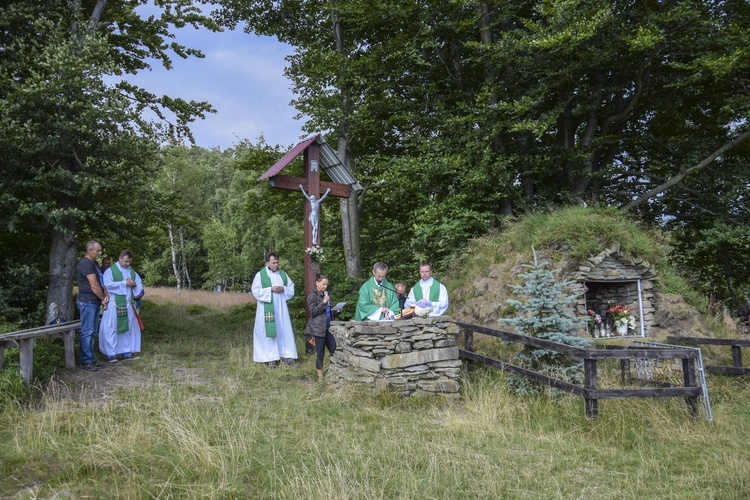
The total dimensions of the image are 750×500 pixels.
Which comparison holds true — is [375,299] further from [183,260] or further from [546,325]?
[183,260]

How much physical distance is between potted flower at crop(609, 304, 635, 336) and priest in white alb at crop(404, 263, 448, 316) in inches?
173

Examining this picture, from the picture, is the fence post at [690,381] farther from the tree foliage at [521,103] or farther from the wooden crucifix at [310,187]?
the tree foliage at [521,103]

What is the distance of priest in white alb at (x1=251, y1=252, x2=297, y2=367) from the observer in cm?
937

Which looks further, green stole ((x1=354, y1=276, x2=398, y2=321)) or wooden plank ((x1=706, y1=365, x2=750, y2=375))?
green stole ((x1=354, y1=276, x2=398, y2=321))

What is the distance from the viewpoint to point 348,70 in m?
15.5

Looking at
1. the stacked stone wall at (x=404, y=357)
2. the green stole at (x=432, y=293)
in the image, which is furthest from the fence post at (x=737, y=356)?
the green stole at (x=432, y=293)

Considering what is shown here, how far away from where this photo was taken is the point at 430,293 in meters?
8.67

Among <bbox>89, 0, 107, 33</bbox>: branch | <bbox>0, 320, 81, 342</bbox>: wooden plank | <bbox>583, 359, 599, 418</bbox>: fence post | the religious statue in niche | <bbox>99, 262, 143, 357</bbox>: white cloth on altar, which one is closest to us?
<bbox>583, 359, 599, 418</bbox>: fence post

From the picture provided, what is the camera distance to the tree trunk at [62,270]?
1048cm

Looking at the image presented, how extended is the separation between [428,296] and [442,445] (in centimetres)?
376

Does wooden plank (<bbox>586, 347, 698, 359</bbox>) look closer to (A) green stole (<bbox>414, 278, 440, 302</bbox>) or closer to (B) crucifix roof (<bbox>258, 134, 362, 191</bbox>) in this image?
(A) green stole (<bbox>414, 278, 440, 302</bbox>)

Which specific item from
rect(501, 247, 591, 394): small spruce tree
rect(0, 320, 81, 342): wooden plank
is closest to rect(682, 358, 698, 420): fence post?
rect(501, 247, 591, 394): small spruce tree

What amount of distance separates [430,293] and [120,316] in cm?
569

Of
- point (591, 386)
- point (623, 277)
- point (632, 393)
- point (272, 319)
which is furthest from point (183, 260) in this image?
point (632, 393)
